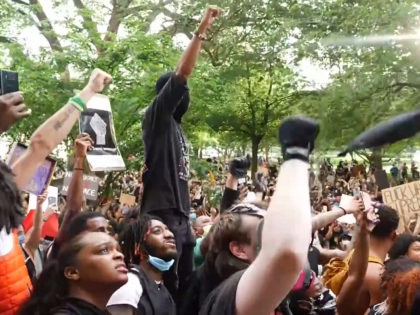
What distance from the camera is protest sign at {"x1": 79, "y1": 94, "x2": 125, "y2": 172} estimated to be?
4.08m

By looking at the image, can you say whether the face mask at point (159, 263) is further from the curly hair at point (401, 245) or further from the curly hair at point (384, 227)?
the curly hair at point (401, 245)

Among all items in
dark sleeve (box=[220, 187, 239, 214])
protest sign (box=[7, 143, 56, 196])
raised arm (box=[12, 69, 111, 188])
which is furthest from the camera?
dark sleeve (box=[220, 187, 239, 214])

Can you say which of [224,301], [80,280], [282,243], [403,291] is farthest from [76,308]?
[403,291]

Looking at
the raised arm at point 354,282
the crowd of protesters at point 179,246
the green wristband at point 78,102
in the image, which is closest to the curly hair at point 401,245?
the crowd of protesters at point 179,246

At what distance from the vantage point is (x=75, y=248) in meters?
2.45

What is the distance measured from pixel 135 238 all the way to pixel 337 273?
139 centimetres

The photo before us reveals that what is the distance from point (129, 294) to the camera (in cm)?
297

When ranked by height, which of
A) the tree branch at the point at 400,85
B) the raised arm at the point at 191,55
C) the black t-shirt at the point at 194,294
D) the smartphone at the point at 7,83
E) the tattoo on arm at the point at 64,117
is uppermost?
the tree branch at the point at 400,85

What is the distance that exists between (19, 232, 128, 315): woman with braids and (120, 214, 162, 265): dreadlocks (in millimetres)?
1048

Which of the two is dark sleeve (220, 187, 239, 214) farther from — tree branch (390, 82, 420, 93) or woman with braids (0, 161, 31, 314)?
tree branch (390, 82, 420, 93)

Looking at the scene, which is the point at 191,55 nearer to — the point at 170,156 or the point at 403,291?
the point at 170,156

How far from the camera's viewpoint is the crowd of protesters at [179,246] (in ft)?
5.50

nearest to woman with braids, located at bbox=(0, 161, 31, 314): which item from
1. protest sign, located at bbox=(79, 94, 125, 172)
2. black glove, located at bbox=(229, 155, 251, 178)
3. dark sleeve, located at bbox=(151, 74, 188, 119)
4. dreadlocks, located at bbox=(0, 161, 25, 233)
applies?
dreadlocks, located at bbox=(0, 161, 25, 233)

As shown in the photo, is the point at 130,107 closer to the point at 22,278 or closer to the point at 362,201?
the point at 362,201
